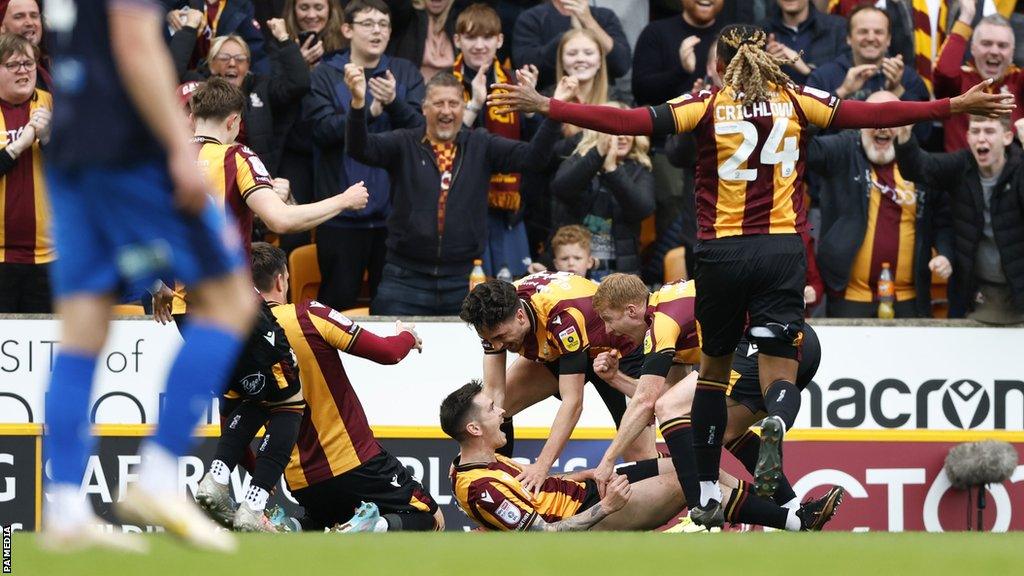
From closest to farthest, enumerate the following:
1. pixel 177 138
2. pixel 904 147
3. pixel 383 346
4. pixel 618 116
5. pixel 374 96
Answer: pixel 177 138 < pixel 618 116 < pixel 383 346 < pixel 904 147 < pixel 374 96

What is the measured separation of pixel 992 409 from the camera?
1098 centimetres

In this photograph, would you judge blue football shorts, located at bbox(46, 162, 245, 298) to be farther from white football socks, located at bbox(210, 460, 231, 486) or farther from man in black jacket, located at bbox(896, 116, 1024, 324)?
man in black jacket, located at bbox(896, 116, 1024, 324)

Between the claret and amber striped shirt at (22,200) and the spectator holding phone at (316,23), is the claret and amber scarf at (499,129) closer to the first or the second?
the spectator holding phone at (316,23)

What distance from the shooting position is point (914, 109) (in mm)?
8094

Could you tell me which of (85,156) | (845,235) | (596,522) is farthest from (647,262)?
(85,156)

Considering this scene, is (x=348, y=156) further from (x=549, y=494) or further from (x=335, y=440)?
(x=549, y=494)

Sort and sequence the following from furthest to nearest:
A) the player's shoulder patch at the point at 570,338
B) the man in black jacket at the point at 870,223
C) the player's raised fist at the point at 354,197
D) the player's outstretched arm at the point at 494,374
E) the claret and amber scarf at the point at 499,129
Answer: the claret and amber scarf at the point at 499,129, the man in black jacket at the point at 870,223, the player's outstretched arm at the point at 494,374, the player's shoulder patch at the point at 570,338, the player's raised fist at the point at 354,197

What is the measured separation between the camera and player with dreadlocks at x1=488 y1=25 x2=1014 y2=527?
8.12 meters

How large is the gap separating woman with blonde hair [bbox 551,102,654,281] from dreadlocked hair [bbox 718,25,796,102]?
3.00m

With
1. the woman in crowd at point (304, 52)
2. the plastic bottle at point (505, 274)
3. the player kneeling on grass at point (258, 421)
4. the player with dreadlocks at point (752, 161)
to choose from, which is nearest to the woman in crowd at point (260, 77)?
the woman in crowd at point (304, 52)

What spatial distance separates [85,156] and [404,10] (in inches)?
290

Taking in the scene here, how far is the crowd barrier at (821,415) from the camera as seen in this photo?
35.2 ft

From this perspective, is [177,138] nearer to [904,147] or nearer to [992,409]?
[904,147]

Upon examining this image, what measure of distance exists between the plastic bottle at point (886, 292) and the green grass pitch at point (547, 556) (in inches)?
191
